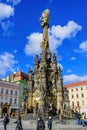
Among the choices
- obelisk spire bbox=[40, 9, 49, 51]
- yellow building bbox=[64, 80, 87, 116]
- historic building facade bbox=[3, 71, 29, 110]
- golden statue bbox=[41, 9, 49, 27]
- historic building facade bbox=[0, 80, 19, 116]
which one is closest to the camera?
obelisk spire bbox=[40, 9, 49, 51]

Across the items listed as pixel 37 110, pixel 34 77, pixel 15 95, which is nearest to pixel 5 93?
pixel 15 95

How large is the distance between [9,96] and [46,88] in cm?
2983

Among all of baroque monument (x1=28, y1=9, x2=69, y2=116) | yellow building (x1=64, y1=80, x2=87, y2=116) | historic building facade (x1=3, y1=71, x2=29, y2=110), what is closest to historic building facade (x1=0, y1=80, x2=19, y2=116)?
historic building facade (x1=3, y1=71, x2=29, y2=110)

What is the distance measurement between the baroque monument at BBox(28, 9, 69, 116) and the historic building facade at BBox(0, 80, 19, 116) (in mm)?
24731

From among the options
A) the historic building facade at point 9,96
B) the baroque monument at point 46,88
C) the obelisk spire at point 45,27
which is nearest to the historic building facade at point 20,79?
the historic building facade at point 9,96

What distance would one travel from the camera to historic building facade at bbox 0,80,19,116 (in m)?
53.1

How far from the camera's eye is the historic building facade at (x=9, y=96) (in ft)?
174

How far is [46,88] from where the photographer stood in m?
27.8

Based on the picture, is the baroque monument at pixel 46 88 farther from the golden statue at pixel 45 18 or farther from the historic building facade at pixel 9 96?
the historic building facade at pixel 9 96

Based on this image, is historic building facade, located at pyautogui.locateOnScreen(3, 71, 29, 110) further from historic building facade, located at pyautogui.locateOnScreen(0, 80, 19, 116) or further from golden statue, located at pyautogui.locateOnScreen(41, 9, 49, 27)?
golden statue, located at pyautogui.locateOnScreen(41, 9, 49, 27)

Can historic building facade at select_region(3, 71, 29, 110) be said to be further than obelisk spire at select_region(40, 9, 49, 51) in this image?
Yes

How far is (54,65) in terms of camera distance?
29.9m

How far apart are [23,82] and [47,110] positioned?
3623 cm

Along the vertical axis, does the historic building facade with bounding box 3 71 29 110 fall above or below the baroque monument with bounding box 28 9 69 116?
above
